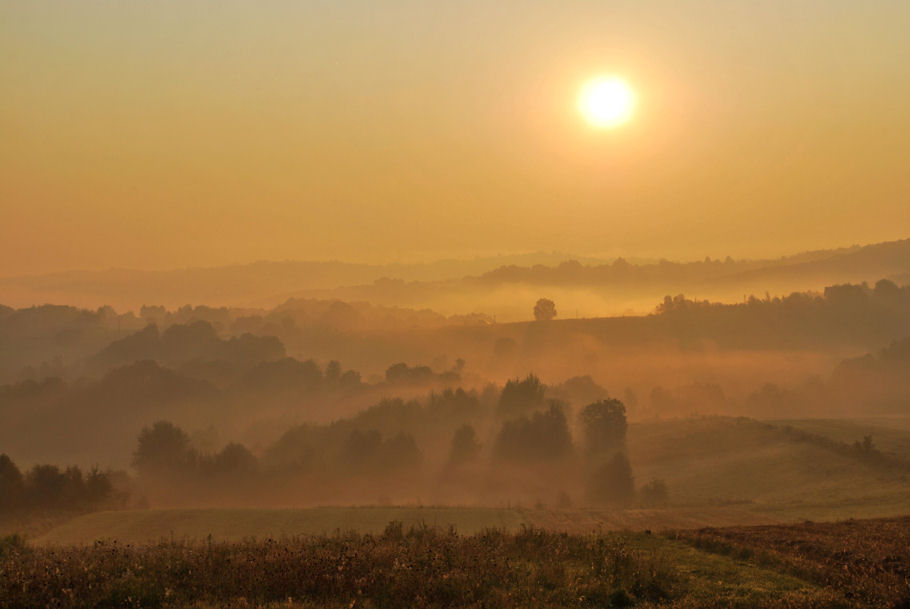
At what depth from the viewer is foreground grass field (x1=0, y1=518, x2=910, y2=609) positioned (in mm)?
12992

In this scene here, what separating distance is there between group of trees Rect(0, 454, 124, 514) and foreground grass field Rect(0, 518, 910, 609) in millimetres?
78630

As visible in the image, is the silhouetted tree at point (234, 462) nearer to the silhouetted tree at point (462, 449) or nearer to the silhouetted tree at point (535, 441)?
the silhouetted tree at point (462, 449)

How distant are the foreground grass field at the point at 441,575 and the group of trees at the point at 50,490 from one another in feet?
258

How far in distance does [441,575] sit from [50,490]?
3520 inches

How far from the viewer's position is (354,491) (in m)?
149

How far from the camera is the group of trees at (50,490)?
83.4 metres

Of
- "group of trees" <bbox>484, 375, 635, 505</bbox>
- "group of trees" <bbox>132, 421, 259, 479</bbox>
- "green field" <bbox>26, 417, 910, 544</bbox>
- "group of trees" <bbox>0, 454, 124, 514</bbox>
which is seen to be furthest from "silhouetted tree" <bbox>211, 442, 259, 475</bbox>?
"green field" <bbox>26, 417, 910, 544</bbox>

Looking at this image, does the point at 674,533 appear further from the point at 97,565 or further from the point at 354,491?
the point at 354,491

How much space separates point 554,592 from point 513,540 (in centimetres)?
602

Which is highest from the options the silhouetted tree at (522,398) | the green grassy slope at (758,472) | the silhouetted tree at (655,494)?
the silhouetted tree at (522,398)

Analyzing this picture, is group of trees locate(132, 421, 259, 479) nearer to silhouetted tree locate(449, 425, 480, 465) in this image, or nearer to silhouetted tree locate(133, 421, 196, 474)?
silhouetted tree locate(133, 421, 196, 474)

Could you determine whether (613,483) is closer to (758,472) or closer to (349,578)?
(758,472)

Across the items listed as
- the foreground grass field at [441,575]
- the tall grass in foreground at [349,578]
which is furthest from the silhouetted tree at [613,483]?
the tall grass in foreground at [349,578]

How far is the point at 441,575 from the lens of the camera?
14289 millimetres
